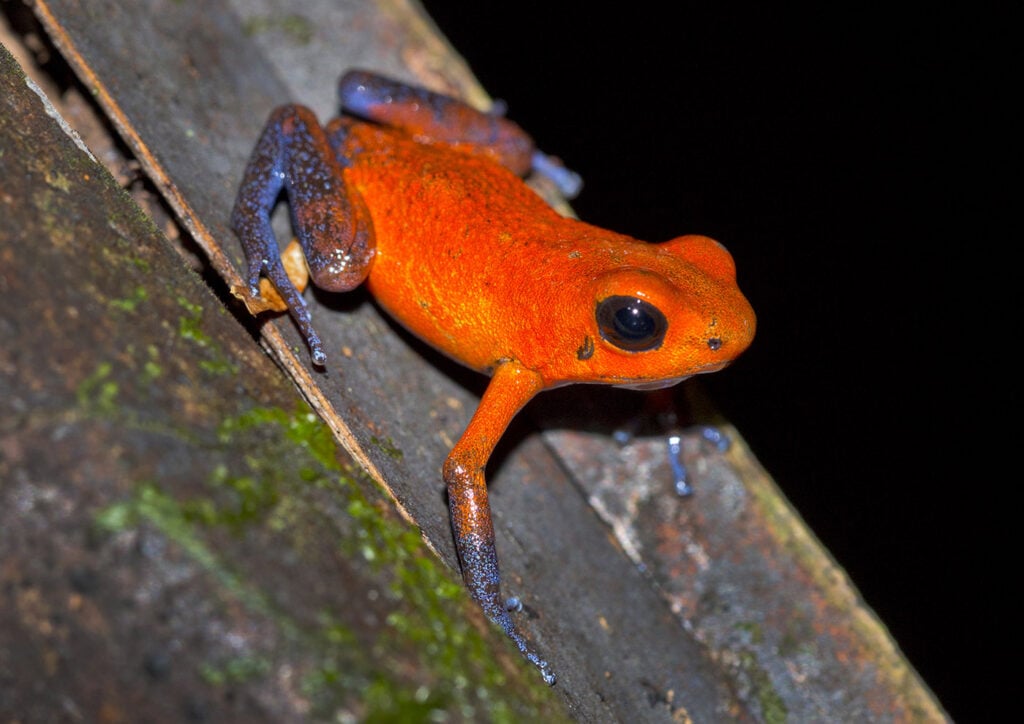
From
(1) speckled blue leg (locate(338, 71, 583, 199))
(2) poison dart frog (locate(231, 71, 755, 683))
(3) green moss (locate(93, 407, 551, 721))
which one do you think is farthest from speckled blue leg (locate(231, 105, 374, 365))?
(3) green moss (locate(93, 407, 551, 721))

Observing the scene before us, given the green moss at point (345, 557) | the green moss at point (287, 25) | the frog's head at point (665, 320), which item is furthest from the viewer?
the green moss at point (287, 25)

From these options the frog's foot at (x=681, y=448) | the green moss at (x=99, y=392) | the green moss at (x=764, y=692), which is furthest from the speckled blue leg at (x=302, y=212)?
the green moss at (x=764, y=692)

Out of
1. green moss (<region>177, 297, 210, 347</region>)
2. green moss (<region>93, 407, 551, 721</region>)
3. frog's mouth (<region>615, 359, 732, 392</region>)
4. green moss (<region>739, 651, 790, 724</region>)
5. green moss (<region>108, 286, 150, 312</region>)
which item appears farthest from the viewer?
green moss (<region>739, 651, 790, 724</region>)

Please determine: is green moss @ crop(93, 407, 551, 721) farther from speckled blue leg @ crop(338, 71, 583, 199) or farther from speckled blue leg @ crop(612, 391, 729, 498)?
speckled blue leg @ crop(338, 71, 583, 199)

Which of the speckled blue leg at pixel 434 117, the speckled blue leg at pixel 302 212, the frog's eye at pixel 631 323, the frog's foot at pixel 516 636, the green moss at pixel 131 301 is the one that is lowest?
the frog's foot at pixel 516 636

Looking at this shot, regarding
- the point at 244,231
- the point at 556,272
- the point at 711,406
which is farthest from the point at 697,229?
the point at 244,231

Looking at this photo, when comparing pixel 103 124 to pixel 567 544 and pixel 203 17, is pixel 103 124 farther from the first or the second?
pixel 567 544

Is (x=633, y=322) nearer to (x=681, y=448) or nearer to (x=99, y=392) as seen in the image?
(x=681, y=448)

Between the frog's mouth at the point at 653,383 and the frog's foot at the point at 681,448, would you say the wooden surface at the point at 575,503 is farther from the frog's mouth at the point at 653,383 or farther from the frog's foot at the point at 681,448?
the frog's mouth at the point at 653,383

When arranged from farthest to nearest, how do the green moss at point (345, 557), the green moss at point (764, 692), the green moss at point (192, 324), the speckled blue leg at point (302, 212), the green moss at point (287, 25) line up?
the green moss at point (287, 25)
the green moss at point (764, 692)
the speckled blue leg at point (302, 212)
the green moss at point (192, 324)
the green moss at point (345, 557)
